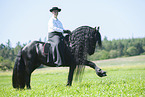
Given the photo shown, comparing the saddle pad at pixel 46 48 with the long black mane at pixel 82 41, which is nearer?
the long black mane at pixel 82 41

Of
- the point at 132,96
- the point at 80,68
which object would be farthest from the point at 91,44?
the point at 132,96

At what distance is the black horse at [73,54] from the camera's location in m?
6.37

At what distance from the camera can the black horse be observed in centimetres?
637

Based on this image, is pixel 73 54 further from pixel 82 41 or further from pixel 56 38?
pixel 56 38

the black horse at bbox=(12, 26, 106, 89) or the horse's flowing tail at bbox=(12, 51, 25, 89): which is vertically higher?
the black horse at bbox=(12, 26, 106, 89)

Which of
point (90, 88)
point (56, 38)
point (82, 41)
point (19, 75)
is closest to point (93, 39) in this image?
point (82, 41)

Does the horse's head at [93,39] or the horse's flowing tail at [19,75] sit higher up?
the horse's head at [93,39]

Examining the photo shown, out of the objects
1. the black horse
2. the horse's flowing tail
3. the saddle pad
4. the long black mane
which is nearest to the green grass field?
the horse's flowing tail

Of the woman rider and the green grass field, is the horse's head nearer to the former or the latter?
the woman rider

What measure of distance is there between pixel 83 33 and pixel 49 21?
1723mm

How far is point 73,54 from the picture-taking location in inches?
257

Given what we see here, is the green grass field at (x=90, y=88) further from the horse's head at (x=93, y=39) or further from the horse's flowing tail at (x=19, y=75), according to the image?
the horse's head at (x=93, y=39)

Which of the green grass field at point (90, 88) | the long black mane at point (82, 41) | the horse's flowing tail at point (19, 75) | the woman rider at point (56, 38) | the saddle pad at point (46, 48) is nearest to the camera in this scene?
the green grass field at point (90, 88)

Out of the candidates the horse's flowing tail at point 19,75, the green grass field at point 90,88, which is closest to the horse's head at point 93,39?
the green grass field at point 90,88
